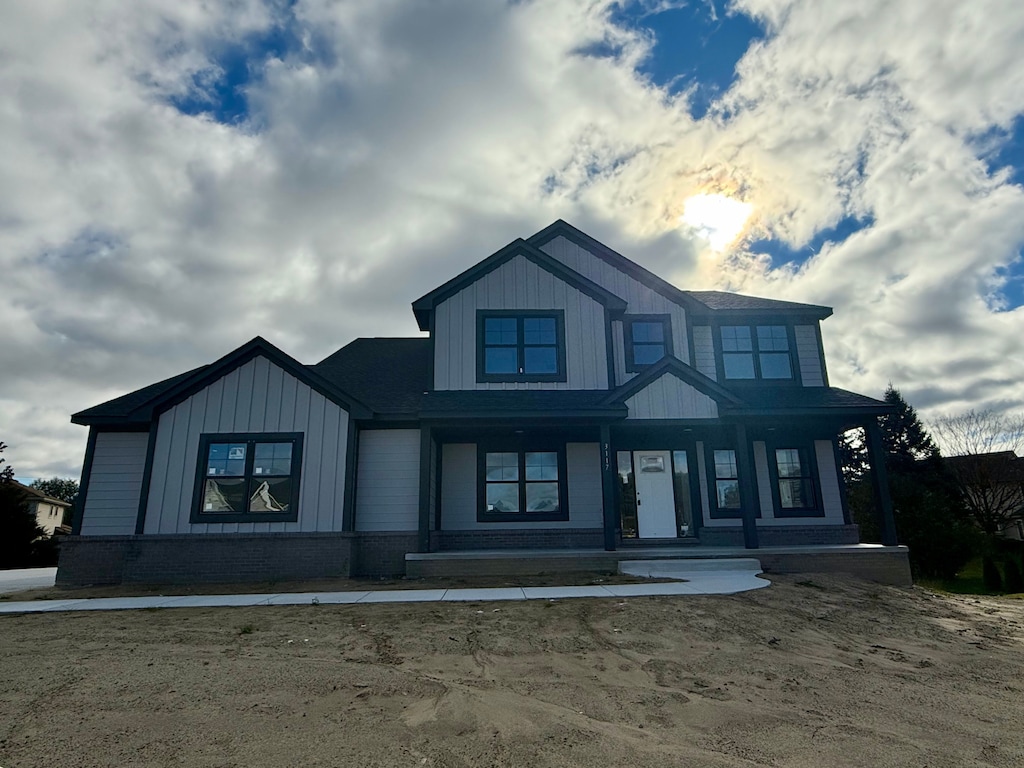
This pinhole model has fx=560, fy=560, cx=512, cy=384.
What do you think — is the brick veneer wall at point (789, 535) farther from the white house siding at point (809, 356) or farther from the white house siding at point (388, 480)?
the white house siding at point (388, 480)

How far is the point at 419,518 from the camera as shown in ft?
40.7

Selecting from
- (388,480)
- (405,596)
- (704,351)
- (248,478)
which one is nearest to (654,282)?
(704,351)

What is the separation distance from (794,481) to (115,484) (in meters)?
16.3

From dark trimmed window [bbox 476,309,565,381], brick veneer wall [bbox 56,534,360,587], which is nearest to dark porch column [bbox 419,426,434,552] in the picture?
brick veneer wall [bbox 56,534,360,587]

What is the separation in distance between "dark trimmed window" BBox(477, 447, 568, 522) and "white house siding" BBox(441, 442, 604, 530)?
0.57ft

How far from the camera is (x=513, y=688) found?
491 centimetres

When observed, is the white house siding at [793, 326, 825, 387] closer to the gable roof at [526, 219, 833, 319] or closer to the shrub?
the gable roof at [526, 219, 833, 319]

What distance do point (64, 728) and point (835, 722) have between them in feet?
18.8

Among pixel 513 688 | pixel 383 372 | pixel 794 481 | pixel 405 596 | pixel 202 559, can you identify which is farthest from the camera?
pixel 383 372

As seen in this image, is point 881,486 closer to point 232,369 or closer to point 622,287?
point 622,287

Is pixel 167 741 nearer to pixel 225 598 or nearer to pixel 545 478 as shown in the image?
pixel 225 598

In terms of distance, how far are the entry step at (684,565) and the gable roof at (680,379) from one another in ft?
11.5

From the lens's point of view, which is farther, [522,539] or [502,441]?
[502,441]

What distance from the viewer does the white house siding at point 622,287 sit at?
Result: 1537cm
